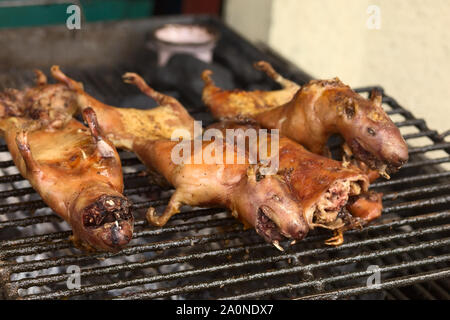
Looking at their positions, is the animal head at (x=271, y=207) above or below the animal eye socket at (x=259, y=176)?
below

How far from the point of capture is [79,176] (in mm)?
2928

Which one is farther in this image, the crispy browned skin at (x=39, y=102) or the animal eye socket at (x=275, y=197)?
the crispy browned skin at (x=39, y=102)

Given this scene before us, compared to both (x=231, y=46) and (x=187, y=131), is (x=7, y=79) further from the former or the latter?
(x=187, y=131)

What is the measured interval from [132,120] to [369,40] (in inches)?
106

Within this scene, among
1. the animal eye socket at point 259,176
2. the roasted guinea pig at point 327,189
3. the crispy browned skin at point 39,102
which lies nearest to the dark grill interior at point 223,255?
the roasted guinea pig at point 327,189

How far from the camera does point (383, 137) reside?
118 inches

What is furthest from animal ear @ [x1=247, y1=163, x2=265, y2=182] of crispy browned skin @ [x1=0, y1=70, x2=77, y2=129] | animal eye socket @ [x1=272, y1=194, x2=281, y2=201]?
crispy browned skin @ [x1=0, y1=70, x2=77, y2=129]

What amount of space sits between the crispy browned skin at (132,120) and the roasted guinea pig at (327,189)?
0.65m

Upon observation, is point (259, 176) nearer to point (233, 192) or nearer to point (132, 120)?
point (233, 192)

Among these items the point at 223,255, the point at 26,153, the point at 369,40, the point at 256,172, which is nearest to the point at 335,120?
the point at 256,172

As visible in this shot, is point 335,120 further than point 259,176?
Yes

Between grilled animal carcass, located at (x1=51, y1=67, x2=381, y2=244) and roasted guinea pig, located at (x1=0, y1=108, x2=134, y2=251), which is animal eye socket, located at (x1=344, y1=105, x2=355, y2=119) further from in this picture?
roasted guinea pig, located at (x1=0, y1=108, x2=134, y2=251)

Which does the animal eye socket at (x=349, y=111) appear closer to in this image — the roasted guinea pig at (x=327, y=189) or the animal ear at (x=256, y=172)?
the roasted guinea pig at (x=327, y=189)

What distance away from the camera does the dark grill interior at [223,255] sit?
8.93ft
